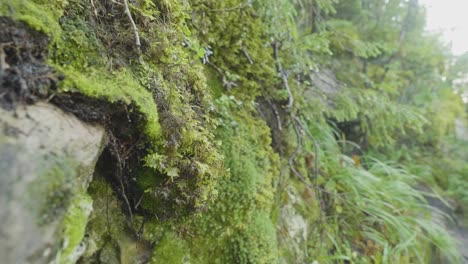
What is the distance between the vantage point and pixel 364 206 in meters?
2.40

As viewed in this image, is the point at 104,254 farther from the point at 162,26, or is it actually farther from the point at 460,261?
the point at 460,261

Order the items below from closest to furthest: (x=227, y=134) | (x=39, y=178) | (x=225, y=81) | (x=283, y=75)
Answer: (x=39, y=178), (x=227, y=134), (x=225, y=81), (x=283, y=75)

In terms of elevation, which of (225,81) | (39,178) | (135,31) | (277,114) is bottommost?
(277,114)

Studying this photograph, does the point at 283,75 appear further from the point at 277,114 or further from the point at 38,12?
the point at 38,12

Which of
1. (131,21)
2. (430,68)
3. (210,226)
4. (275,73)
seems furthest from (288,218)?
(430,68)

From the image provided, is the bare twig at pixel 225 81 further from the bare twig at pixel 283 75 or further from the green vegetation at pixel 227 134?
the bare twig at pixel 283 75

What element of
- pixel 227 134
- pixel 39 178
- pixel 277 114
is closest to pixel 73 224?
pixel 39 178

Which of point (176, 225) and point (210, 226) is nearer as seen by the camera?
point (176, 225)

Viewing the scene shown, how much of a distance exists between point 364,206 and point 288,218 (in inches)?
34.3

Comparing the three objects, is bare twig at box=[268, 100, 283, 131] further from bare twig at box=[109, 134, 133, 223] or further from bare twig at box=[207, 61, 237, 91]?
bare twig at box=[109, 134, 133, 223]

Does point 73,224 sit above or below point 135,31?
below

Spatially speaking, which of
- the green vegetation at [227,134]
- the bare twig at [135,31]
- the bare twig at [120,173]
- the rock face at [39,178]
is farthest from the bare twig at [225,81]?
the rock face at [39,178]

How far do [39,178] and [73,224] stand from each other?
0.60ft

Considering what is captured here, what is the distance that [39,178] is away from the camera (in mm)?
→ 557
